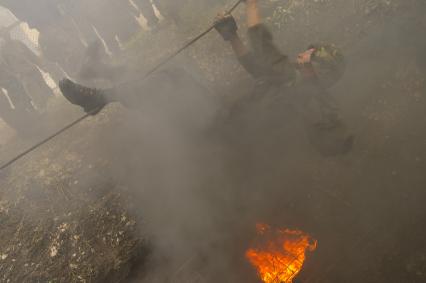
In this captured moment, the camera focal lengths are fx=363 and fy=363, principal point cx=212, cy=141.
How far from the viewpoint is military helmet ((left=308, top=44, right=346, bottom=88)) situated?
216 inches

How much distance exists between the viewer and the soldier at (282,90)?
5516mm

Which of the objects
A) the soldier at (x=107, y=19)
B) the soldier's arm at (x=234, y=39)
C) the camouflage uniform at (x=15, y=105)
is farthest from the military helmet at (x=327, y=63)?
the camouflage uniform at (x=15, y=105)

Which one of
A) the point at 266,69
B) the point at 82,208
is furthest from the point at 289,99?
the point at 82,208

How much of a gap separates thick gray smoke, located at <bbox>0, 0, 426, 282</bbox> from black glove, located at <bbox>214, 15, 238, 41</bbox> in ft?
3.52

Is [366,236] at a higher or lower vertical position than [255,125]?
lower

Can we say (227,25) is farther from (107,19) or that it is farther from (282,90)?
(107,19)

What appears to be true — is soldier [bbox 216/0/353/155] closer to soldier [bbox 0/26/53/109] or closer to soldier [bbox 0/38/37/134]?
soldier [bbox 0/38/37/134]

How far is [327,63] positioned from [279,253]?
2.95 meters

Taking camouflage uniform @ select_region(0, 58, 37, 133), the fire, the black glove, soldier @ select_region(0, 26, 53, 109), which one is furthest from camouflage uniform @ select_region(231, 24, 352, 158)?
soldier @ select_region(0, 26, 53, 109)

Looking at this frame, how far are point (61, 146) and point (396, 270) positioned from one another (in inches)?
314

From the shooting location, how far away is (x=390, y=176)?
17.5 feet

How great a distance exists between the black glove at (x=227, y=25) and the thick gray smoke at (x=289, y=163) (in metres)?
1.07

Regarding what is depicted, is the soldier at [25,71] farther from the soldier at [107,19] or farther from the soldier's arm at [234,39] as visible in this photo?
the soldier's arm at [234,39]

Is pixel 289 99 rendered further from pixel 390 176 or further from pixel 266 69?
pixel 390 176
